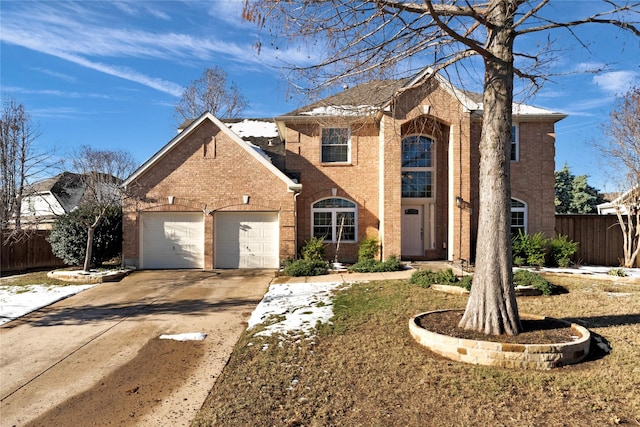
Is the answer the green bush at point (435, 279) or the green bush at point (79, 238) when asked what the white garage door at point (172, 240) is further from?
the green bush at point (435, 279)

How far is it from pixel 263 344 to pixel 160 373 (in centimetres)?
156

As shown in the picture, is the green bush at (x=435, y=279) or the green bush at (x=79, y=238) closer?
the green bush at (x=435, y=279)

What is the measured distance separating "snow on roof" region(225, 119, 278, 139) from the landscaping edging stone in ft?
51.4

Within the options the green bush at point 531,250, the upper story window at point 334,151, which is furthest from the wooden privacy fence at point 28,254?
the green bush at point 531,250

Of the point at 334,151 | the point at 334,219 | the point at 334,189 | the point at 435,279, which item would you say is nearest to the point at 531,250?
the point at 435,279

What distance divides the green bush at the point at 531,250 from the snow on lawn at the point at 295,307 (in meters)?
7.44

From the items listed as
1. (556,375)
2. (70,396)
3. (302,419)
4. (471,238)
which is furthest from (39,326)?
(471,238)

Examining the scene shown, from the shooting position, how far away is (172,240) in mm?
15352

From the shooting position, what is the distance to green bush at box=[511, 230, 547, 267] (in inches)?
569

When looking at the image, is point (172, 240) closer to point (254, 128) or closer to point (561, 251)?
point (254, 128)

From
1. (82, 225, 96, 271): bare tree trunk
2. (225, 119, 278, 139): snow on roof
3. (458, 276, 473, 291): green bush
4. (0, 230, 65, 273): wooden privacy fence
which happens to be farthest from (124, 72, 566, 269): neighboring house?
(0, 230, 65, 273): wooden privacy fence

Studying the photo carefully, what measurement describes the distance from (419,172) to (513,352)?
1138 cm

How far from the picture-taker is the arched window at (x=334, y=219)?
1617 cm

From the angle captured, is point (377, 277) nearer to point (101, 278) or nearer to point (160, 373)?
point (160, 373)
